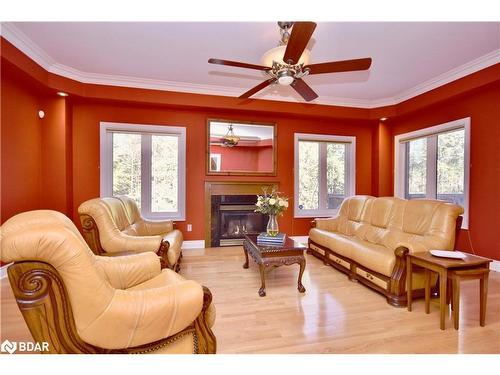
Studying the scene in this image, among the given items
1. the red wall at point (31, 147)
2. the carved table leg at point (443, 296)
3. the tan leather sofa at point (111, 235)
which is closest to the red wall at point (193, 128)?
the red wall at point (31, 147)

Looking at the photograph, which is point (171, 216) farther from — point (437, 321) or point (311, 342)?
point (437, 321)

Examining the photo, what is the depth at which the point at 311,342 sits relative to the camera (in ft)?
5.99

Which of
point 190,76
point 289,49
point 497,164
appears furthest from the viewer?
point 190,76

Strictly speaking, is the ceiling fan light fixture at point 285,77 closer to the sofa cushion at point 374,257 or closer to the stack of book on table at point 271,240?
the stack of book on table at point 271,240

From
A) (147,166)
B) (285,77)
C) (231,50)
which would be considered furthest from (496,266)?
(147,166)

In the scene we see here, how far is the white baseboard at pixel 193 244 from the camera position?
4.58m

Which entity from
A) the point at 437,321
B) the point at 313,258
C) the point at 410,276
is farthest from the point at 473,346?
the point at 313,258

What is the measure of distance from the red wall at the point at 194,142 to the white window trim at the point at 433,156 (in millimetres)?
537

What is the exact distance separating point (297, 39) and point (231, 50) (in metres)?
1.49

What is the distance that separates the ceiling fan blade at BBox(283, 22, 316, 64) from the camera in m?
1.74

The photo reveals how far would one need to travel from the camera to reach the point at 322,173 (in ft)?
17.4

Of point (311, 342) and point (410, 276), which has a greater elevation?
point (410, 276)
